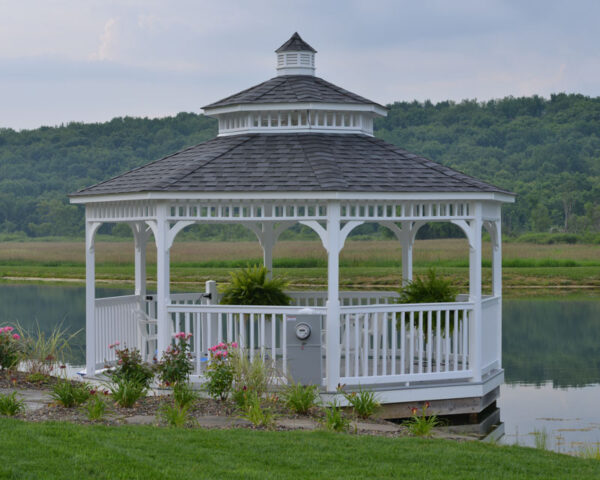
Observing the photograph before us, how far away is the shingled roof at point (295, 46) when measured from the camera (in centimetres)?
1395

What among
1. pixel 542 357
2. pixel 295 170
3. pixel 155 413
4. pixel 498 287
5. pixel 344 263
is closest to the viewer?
pixel 155 413

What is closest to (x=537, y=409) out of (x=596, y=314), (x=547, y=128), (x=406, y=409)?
(x=406, y=409)

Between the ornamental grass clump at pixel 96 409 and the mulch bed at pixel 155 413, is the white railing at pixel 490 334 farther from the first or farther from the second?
the ornamental grass clump at pixel 96 409

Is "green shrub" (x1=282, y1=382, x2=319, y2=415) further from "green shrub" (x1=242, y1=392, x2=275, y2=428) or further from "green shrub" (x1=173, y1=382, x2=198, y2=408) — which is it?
"green shrub" (x1=173, y1=382, x2=198, y2=408)

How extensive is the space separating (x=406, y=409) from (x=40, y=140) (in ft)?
242

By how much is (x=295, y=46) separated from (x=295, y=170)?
333 centimetres

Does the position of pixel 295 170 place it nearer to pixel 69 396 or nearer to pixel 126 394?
pixel 126 394

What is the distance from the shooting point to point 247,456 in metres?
7.50

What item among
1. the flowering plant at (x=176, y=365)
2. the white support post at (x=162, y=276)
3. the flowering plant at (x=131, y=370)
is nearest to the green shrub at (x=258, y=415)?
the flowering plant at (x=176, y=365)

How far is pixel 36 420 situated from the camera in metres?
8.83

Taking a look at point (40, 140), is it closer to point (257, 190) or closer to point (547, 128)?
point (547, 128)

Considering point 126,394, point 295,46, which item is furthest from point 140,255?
point 126,394

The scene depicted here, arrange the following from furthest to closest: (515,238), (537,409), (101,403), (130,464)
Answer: (515,238) < (537,409) < (101,403) < (130,464)

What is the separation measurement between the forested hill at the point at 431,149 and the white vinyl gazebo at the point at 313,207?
4848 cm
